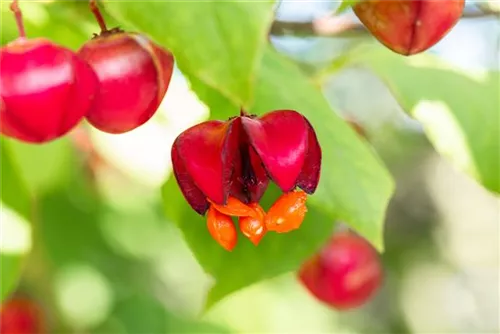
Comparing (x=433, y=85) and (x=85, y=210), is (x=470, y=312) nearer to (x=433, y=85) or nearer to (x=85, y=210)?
(x=85, y=210)

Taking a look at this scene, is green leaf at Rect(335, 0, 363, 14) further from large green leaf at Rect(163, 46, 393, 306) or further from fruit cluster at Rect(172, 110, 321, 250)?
large green leaf at Rect(163, 46, 393, 306)

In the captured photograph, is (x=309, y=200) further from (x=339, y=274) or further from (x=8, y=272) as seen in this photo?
(x=339, y=274)

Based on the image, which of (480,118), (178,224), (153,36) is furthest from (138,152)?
(153,36)

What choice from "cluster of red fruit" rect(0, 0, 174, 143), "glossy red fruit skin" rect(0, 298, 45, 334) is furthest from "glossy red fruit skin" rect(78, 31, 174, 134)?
"glossy red fruit skin" rect(0, 298, 45, 334)

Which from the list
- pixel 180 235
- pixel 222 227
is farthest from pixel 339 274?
pixel 222 227

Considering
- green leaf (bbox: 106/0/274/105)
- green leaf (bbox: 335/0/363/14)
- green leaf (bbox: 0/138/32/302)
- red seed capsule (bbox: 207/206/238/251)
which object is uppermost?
green leaf (bbox: 106/0/274/105)
